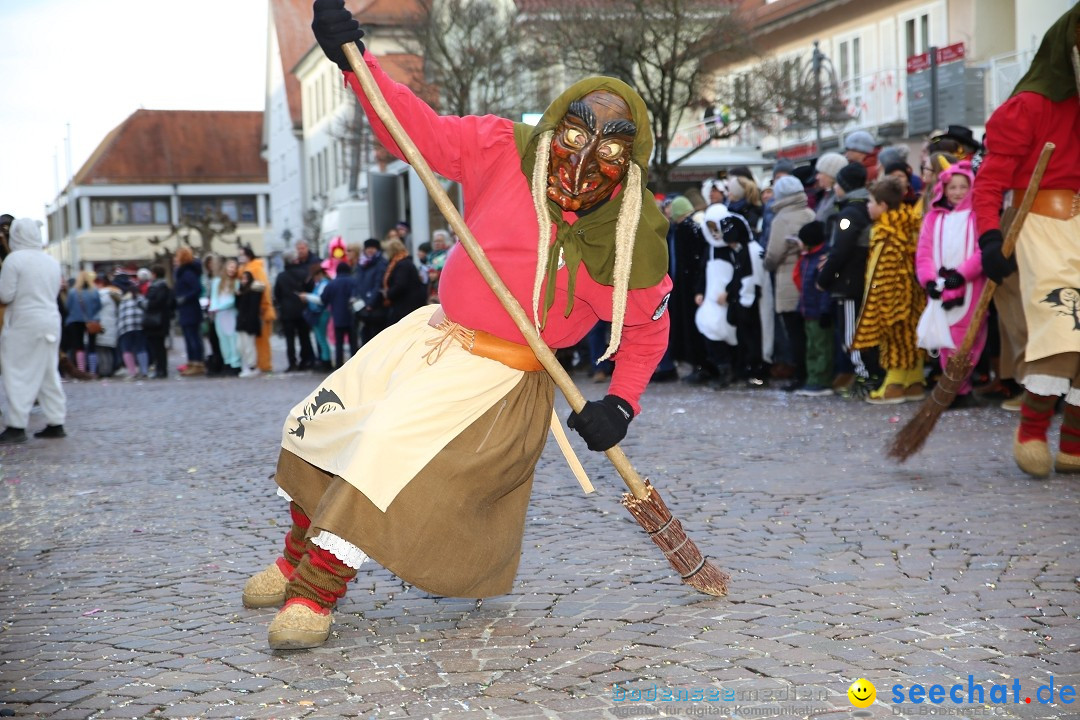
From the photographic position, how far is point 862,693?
3826 millimetres

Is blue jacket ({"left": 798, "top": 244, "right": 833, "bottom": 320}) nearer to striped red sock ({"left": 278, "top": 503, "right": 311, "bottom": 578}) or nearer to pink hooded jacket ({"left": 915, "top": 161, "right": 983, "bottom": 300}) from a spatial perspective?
pink hooded jacket ({"left": 915, "top": 161, "right": 983, "bottom": 300})

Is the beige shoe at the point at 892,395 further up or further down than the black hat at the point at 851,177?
further down

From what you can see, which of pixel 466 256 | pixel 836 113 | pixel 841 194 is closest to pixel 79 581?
pixel 466 256

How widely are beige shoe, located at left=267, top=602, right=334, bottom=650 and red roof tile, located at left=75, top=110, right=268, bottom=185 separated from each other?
267ft

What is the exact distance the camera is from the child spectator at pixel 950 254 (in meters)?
10.2

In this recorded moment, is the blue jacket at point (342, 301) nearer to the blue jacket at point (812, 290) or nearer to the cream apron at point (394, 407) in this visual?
the blue jacket at point (812, 290)

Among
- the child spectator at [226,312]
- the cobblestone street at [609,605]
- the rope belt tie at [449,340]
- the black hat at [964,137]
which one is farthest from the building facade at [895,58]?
the rope belt tie at [449,340]

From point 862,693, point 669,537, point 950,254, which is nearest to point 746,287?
point 950,254

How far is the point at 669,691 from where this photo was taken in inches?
155

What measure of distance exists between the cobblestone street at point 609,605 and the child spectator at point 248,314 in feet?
36.4

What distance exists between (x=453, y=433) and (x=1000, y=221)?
4403 millimetres

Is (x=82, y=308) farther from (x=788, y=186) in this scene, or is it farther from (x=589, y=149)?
(x=589, y=149)

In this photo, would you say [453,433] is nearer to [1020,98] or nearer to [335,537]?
[335,537]

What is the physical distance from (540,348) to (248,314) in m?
16.2
